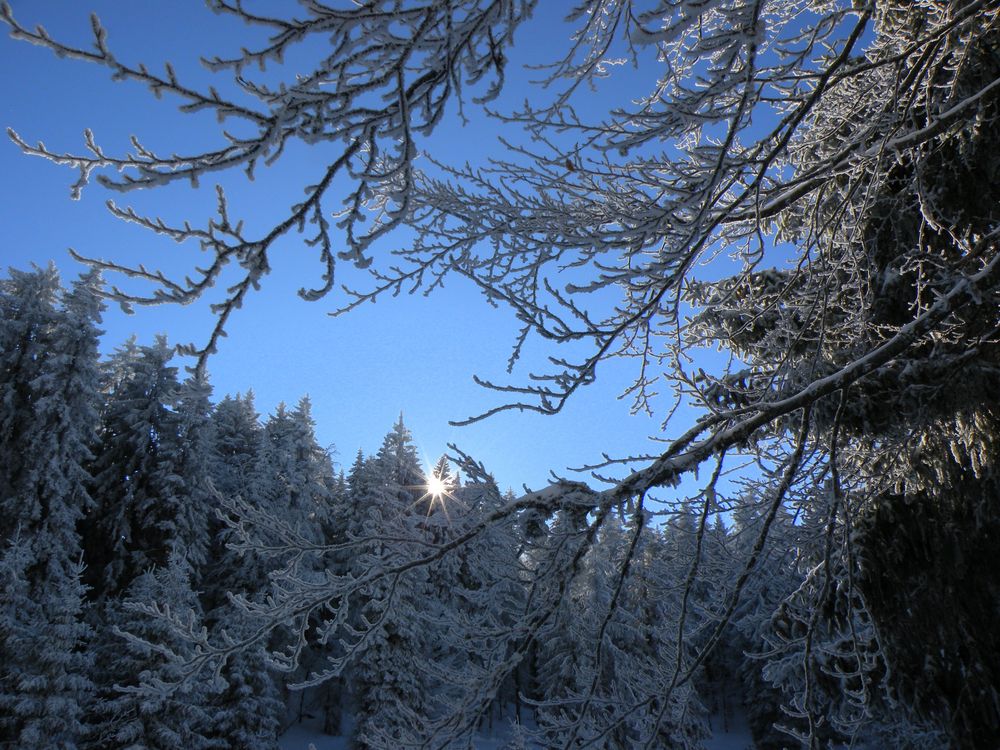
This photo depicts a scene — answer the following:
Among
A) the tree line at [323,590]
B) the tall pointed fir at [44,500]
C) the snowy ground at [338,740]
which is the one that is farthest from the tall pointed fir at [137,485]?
the snowy ground at [338,740]

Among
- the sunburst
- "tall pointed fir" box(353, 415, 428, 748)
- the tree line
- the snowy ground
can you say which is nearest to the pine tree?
the tree line

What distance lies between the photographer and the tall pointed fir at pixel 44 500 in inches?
493

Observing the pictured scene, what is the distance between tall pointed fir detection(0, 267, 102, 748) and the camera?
1253 centimetres

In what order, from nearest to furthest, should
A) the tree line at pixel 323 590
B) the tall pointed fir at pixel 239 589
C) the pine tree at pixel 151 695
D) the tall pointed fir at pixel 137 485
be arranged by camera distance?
1. the tree line at pixel 323 590
2. the pine tree at pixel 151 695
3. the tall pointed fir at pixel 239 589
4. the tall pointed fir at pixel 137 485

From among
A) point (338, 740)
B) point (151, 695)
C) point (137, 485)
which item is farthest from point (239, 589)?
point (338, 740)

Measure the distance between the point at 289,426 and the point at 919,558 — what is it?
24939mm

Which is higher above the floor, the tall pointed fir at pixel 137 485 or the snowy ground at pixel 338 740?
→ the tall pointed fir at pixel 137 485

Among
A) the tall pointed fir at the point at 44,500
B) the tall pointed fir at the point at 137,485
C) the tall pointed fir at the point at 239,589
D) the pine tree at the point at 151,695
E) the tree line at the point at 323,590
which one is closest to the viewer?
the tree line at the point at 323,590

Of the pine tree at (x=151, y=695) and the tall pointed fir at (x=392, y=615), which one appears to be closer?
the tall pointed fir at (x=392, y=615)

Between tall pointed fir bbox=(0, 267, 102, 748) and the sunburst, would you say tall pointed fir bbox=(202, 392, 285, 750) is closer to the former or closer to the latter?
tall pointed fir bbox=(0, 267, 102, 748)

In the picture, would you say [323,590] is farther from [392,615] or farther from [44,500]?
[44,500]

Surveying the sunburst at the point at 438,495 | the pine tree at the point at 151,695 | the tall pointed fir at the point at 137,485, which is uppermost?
the tall pointed fir at the point at 137,485

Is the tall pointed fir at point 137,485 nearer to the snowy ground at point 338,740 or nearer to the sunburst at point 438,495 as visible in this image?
the snowy ground at point 338,740

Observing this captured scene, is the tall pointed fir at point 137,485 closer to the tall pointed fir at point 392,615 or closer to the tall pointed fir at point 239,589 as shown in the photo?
the tall pointed fir at point 239,589
